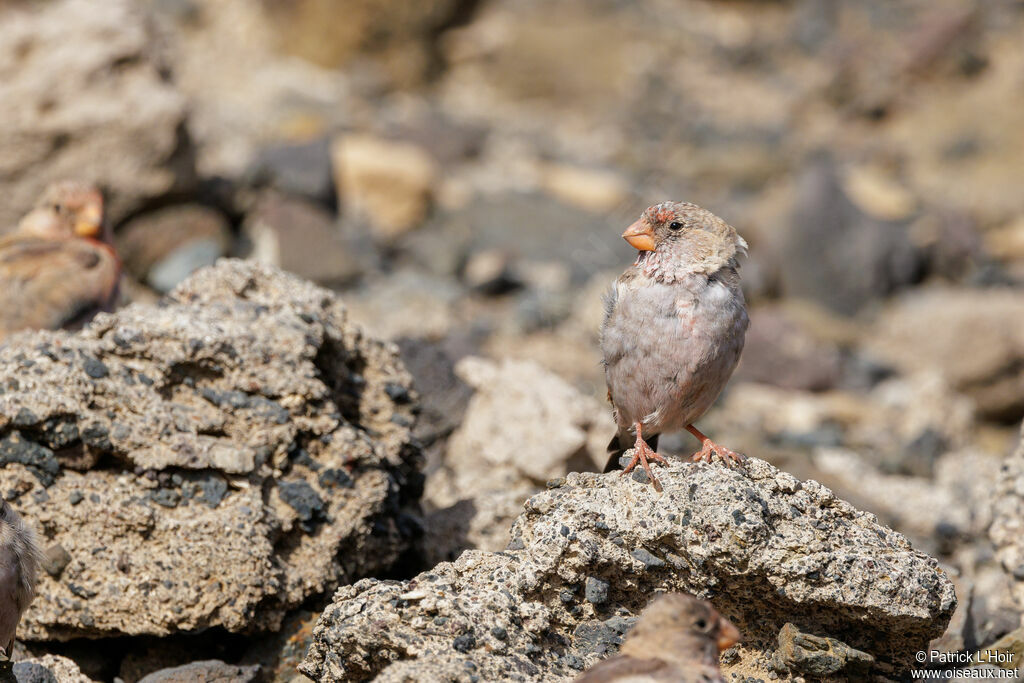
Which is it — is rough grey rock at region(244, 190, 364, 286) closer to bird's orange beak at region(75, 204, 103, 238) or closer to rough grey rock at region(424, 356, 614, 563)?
bird's orange beak at region(75, 204, 103, 238)

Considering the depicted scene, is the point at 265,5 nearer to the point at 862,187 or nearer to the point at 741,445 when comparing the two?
the point at 862,187

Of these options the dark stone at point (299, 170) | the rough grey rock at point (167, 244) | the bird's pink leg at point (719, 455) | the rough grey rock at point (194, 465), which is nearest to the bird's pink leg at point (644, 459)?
the bird's pink leg at point (719, 455)

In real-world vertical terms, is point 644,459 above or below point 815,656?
above

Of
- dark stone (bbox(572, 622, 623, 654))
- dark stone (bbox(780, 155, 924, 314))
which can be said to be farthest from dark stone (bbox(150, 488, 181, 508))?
dark stone (bbox(780, 155, 924, 314))

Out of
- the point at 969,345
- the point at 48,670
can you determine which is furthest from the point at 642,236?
the point at 969,345

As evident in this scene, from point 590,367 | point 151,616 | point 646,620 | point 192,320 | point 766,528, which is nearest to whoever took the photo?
A: point 646,620

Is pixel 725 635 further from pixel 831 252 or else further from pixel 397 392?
pixel 831 252

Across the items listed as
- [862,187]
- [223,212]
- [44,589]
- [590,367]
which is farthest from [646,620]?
[862,187]
